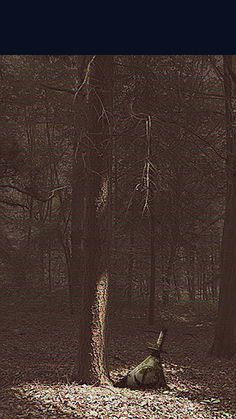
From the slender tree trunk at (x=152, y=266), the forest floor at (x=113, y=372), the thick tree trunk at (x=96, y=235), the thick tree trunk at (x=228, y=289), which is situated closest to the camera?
the forest floor at (x=113, y=372)

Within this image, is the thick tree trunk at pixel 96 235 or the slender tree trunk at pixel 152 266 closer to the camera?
the thick tree trunk at pixel 96 235

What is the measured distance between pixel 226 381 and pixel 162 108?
17.6ft

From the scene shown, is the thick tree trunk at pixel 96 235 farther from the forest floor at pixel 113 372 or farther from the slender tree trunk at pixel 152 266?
the slender tree trunk at pixel 152 266

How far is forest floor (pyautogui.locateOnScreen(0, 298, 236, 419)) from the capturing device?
6230mm

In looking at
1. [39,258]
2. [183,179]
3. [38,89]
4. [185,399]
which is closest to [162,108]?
[183,179]

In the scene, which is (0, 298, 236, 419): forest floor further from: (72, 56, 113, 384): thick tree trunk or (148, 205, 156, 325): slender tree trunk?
(72, 56, 113, 384): thick tree trunk

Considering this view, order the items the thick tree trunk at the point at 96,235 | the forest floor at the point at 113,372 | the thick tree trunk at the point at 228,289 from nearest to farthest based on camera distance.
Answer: the forest floor at the point at 113,372 < the thick tree trunk at the point at 96,235 < the thick tree trunk at the point at 228,289

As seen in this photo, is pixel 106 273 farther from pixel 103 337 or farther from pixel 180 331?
pixel 180 331

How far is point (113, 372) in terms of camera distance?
8211 mm

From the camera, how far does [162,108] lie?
401 inches

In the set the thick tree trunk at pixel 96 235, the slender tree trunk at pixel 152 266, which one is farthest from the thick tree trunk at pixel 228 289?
the thick tree trunk at pixel 96 235

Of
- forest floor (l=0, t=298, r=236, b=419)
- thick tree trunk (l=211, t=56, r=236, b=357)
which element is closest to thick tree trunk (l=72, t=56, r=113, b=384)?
forest floor (l=0, t=298, r=236, b=419)

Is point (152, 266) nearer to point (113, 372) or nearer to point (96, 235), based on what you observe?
point (113, 372)

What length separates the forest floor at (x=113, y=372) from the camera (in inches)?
245
